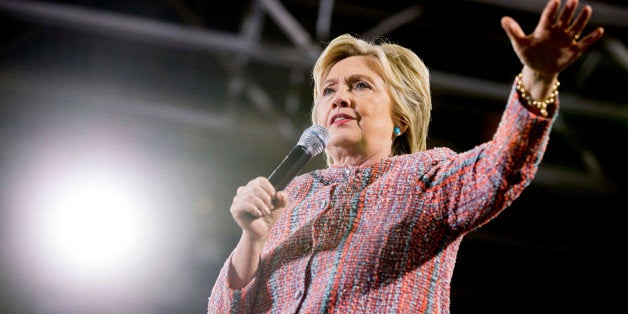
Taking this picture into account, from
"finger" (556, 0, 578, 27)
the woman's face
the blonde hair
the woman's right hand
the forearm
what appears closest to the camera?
"finger" (556, 0, 578, 27)

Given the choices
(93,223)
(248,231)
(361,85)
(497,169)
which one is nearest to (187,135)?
(93,223)

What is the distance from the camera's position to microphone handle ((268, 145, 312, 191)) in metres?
1.52

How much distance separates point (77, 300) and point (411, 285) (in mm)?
3786

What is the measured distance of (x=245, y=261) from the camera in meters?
1.52

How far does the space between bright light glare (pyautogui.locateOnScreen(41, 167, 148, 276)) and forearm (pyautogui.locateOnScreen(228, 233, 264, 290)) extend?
3.26 m

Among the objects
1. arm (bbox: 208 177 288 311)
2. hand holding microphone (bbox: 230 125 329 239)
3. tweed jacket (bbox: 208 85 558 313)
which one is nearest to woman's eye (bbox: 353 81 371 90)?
hand holding microphone (bbox: 230 125 329 239)

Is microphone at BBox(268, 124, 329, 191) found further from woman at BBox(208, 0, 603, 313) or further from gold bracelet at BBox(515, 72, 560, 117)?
gold bracelet at BBox(515, 72, 560, 117)

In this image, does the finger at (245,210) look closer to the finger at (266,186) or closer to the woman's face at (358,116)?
the finger at (266,186)

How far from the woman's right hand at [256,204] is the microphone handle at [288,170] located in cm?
6

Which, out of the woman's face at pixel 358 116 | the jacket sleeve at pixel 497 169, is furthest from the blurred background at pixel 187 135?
the jacket sleeve at pixel 497 169

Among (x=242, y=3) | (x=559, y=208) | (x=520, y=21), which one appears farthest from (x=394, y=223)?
(x=559, y=208)

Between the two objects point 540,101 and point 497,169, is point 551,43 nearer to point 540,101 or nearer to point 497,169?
point 540,101

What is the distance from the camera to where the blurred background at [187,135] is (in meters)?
4.17

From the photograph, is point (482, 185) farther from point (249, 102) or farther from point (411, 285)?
point (249, 102)
